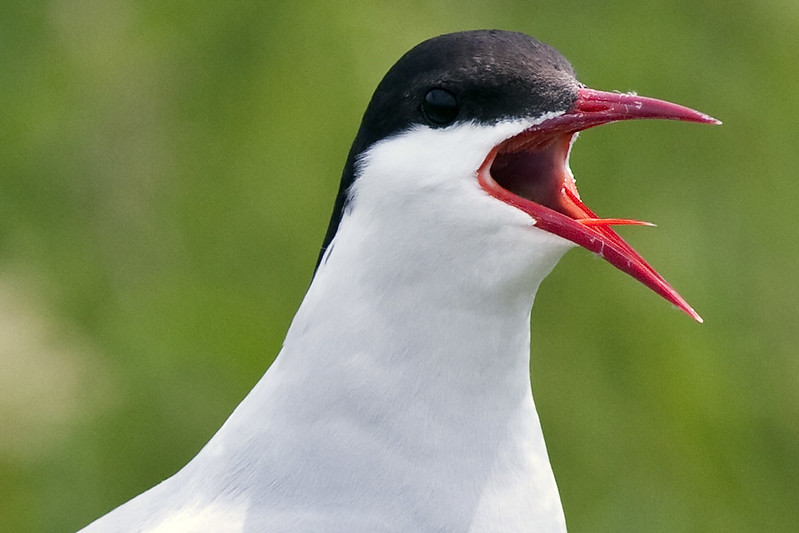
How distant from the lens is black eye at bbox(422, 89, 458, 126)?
6.53ft

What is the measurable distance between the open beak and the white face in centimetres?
2

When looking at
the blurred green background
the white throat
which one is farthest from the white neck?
the blurred green background

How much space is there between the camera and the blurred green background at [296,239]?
3.70m

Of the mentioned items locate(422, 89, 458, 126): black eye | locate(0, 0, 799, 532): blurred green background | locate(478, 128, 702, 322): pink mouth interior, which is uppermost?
locate(422, 89, 458, 126): black eye

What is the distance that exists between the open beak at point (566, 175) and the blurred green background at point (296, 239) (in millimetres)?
1664

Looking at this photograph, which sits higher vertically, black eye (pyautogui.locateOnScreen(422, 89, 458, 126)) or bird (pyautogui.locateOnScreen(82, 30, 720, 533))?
black eye (pyautogui.locateOnScreen(422, 89, 458, 126))

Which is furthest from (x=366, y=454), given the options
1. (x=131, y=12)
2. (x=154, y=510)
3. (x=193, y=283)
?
(x=131, y=12)

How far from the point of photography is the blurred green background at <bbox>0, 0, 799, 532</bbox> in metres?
3.70

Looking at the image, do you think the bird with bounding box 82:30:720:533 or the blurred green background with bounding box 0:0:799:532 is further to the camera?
the blurred green background with bounding box 0:0:799:532

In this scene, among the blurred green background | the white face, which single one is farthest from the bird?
the blurred green background

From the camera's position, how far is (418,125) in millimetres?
2002

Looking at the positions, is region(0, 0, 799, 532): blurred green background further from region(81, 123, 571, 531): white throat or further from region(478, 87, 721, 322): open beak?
region(478, 87, 721, 322): open beak

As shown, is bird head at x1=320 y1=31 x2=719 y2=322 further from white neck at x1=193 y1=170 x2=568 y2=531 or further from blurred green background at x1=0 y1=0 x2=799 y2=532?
blurred green background at x1=0 y1=0 x2=799 y2=532

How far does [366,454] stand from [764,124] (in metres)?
2.62
